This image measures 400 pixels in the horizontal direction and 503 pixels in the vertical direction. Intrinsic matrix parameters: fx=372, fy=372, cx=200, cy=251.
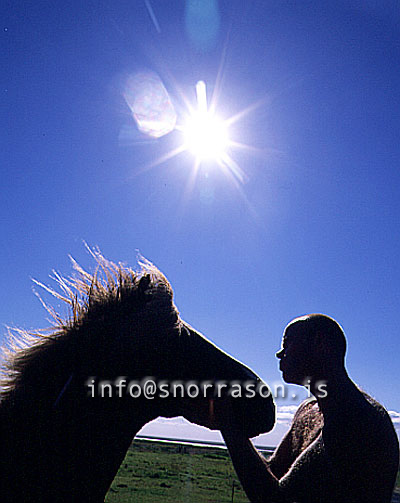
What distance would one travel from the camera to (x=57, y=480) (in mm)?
1755

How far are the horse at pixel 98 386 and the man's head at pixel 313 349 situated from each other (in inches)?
12.2

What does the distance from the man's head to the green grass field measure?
87.5 ft

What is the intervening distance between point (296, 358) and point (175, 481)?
5995cm

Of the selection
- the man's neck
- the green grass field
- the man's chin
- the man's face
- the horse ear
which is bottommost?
the man's neck

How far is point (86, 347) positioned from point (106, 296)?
325 mm

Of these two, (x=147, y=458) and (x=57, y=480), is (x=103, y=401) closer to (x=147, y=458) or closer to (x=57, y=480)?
(x=57, y=480)

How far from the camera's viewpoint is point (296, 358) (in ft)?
7.54

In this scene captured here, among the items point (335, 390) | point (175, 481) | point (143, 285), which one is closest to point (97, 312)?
point (143, 285)

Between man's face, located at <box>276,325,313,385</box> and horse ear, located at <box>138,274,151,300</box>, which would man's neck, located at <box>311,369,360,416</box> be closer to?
man's face, located at <box>276,325,313,385</box>

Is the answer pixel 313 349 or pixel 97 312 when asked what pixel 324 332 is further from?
pixel 97 312

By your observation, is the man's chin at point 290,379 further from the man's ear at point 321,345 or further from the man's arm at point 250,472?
the man's arm at point 250,472

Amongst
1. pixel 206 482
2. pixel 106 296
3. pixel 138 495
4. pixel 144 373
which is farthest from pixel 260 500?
pixel 206 482

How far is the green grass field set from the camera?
35.9m

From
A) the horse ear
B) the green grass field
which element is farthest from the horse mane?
the green grass field
